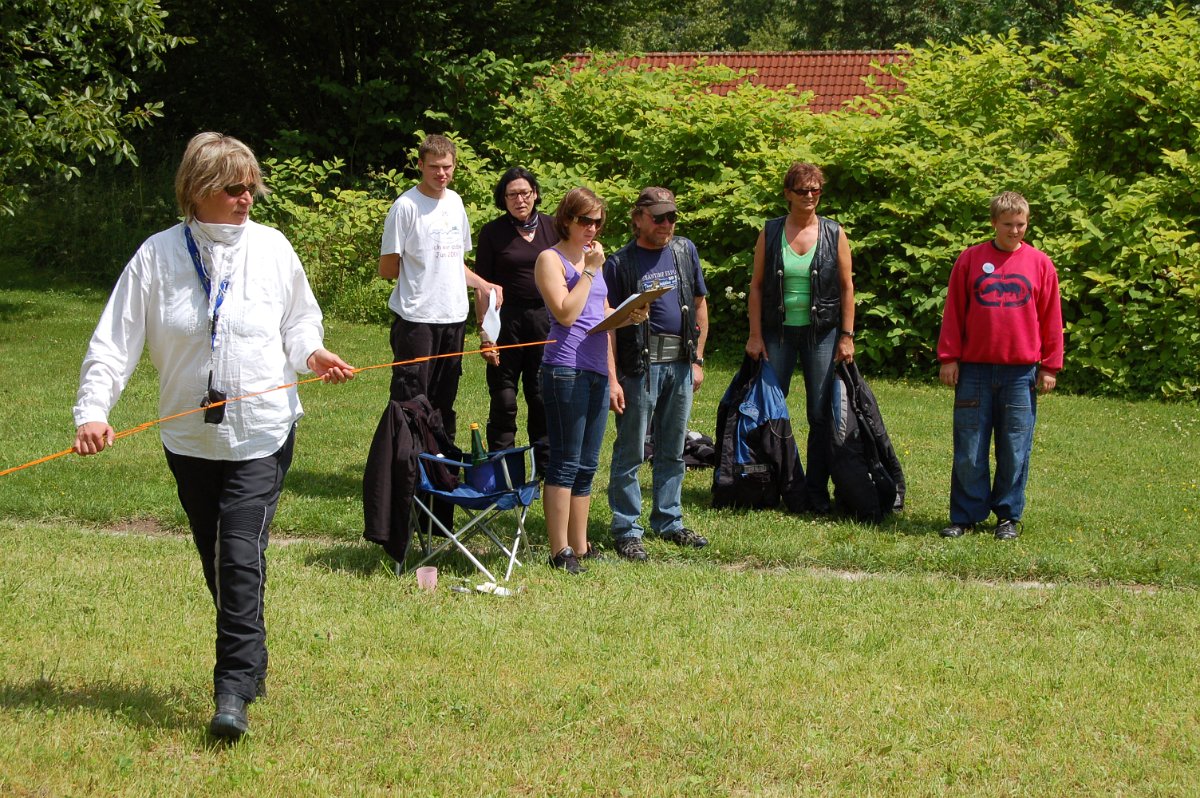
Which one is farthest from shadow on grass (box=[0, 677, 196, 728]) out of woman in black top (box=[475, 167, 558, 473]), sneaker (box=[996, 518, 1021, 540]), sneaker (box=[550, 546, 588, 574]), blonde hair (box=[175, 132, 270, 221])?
sneaker (box=[996, 518, 1021, 540])

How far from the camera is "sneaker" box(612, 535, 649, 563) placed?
269 inches

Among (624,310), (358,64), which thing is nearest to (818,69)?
(358,64)

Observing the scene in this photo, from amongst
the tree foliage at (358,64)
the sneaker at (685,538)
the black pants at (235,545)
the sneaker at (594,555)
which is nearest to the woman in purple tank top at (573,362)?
the sneaker at (594,555)

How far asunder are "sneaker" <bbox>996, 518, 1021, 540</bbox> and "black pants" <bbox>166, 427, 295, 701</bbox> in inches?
174

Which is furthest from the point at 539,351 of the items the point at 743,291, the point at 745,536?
the point at 743,291

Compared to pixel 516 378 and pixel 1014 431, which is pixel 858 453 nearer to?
pixel 1014 431

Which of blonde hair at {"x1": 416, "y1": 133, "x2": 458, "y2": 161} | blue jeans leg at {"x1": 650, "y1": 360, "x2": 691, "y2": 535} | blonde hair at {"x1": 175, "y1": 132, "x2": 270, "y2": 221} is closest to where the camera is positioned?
blonde hair at {"x1": 175, "y1": 132, "x2": 270, "y2": 221}

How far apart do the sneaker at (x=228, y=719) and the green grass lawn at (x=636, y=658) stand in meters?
0.05

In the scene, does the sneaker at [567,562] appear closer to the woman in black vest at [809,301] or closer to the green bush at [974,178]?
the woman in black vest at [809,301]

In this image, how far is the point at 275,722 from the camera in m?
4.49

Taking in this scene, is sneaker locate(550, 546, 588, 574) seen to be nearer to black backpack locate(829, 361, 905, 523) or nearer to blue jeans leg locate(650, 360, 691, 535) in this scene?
blue jeans leg locate(650, 360, 691, 535)

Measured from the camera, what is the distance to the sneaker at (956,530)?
7.37 metres

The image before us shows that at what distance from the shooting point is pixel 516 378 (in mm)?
8328

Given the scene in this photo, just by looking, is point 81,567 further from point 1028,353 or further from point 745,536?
point 1028,353
